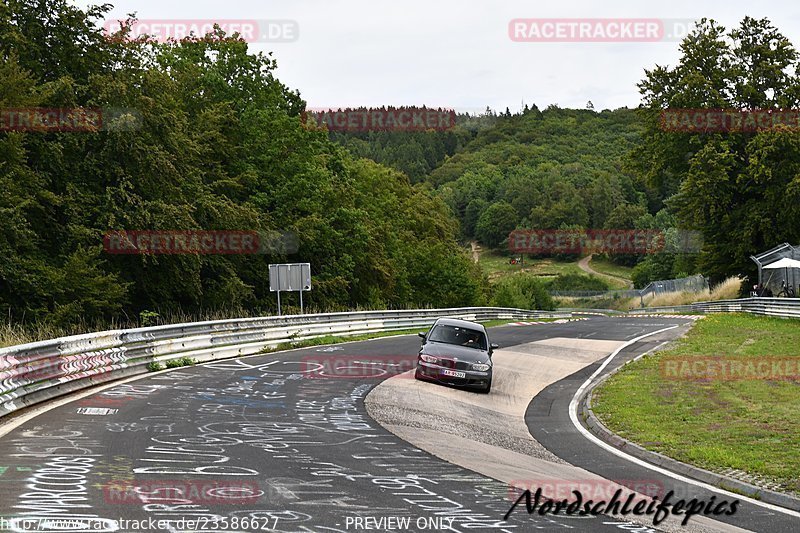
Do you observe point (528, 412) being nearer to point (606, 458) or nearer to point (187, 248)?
point (606, 458)

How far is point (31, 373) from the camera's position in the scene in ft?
47.2

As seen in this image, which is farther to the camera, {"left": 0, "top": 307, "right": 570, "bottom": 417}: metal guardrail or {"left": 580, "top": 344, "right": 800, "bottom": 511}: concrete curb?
{"left": 0, "top": 307, "right": 570, "bottom": 417}: metal guardrail

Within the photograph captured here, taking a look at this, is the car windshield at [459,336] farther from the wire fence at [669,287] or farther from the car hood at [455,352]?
the wire fence at [669,287]

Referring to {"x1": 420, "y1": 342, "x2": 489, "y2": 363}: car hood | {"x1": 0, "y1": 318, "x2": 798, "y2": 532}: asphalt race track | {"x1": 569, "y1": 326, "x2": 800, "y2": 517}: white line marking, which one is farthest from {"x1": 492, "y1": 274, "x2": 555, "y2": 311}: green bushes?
{"x1": 0, "y1": 318, "x2": 798, "y2": 532}: asphalt race track

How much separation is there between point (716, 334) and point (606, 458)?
23748 mm

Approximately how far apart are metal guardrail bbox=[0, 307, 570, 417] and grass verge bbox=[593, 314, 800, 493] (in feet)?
31.7

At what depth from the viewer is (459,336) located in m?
21.8

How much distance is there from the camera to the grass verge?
12.1m

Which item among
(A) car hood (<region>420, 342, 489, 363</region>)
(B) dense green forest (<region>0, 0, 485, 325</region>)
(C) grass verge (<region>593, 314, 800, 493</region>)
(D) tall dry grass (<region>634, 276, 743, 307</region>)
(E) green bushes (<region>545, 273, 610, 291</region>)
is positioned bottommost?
(E) green bushes (<region>545, 273, 610, 291</region>)

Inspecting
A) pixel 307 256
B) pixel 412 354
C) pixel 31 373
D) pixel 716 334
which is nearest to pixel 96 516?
pixel 31 373

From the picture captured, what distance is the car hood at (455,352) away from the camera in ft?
67.1

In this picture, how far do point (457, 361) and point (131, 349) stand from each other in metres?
7.24

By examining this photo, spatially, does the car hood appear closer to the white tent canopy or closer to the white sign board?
the white sign board

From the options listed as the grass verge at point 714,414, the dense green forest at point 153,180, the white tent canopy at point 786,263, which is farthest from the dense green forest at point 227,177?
the grass verge at point 714,414
